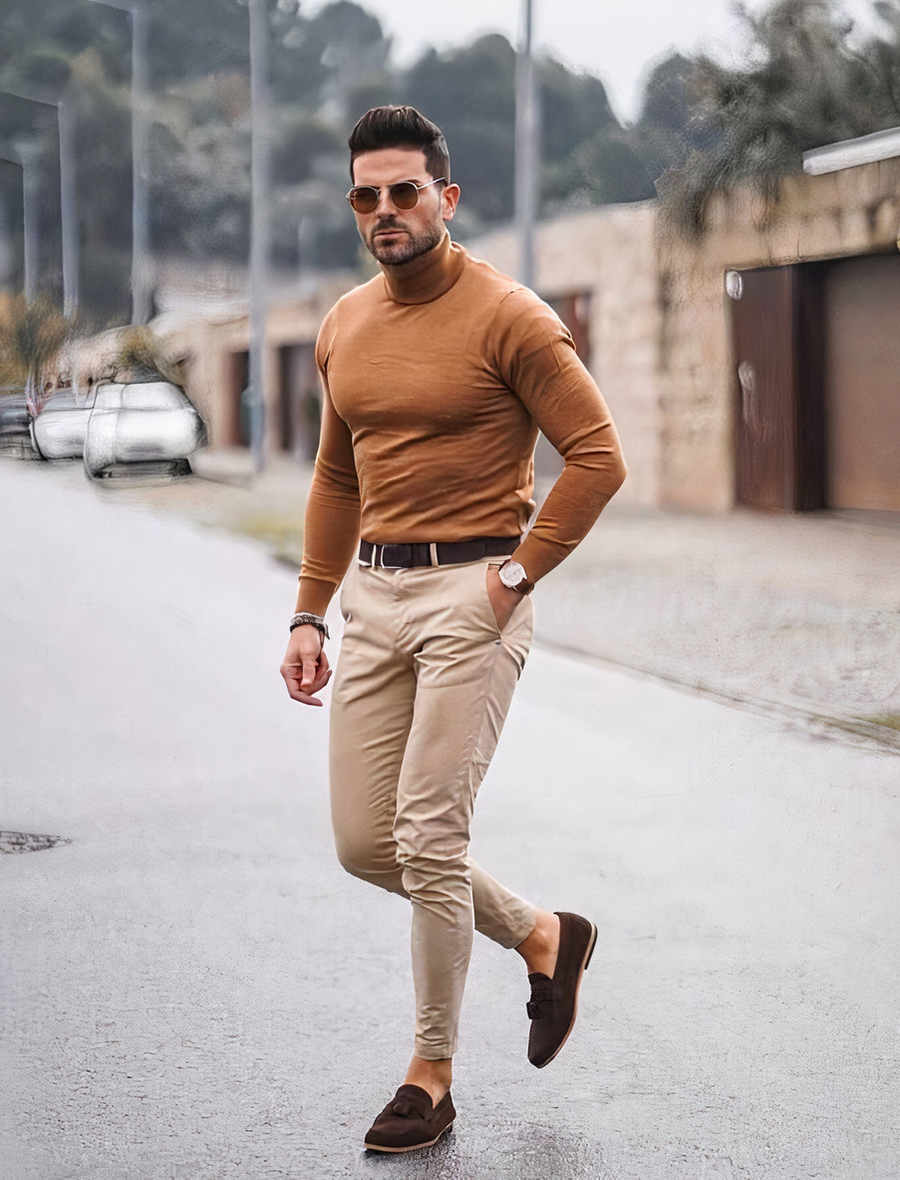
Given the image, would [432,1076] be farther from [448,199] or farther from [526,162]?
[526,162]

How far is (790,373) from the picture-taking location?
15.3 m

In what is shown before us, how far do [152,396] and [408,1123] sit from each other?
14.7 m

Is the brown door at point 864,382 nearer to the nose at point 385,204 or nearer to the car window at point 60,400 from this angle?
the car window at point 60,400

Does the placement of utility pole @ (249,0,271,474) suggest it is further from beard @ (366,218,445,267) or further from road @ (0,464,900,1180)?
beard @ (366,218,445,267)

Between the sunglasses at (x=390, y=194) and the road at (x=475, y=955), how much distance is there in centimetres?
165

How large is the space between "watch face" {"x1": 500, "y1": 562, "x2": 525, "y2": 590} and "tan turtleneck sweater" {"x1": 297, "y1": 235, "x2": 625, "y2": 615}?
0.05 feet

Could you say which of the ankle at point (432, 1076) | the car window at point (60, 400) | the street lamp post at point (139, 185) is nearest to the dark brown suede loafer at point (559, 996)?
the ankle at point (432, 1076)

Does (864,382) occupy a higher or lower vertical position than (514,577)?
higher

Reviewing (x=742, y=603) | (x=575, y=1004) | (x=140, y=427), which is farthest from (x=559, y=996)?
(x=140, y=427)

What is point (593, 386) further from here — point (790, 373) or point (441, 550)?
point (790, 373)

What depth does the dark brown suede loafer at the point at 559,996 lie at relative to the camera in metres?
3.28

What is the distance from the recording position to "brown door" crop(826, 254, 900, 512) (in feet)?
45.7

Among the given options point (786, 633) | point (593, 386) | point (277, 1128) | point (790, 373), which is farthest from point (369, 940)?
point (790, 373)

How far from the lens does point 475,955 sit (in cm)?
411
